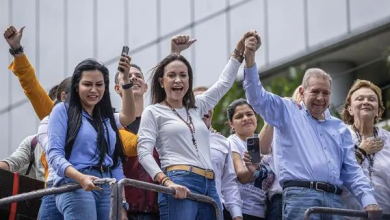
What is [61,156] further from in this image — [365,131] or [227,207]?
[365,131]

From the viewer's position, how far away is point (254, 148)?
11695 mm

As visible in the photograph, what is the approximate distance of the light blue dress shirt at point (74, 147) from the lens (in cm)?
1041

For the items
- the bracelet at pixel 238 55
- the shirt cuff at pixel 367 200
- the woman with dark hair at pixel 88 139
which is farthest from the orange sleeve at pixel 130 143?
the shirt cuff at pixel 367 200

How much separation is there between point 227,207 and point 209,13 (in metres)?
18.0

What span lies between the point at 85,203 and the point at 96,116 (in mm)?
886

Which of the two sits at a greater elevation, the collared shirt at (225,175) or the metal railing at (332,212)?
the collared shirt at (225,175)

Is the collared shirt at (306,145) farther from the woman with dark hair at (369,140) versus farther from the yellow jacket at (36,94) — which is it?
the yellow jacket at (36,94)

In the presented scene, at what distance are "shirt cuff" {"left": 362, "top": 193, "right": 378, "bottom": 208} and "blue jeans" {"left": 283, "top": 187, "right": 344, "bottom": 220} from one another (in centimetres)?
35

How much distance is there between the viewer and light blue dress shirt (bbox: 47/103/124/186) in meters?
10.4

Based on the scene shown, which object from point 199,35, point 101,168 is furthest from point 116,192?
point 199,35

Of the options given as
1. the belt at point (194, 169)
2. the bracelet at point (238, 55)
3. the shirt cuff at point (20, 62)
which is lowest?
the belt at point (194, 169)

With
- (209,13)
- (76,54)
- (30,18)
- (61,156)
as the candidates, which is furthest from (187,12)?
(61,156)

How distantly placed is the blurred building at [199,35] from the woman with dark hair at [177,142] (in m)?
14.1

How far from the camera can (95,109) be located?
11.0 m
